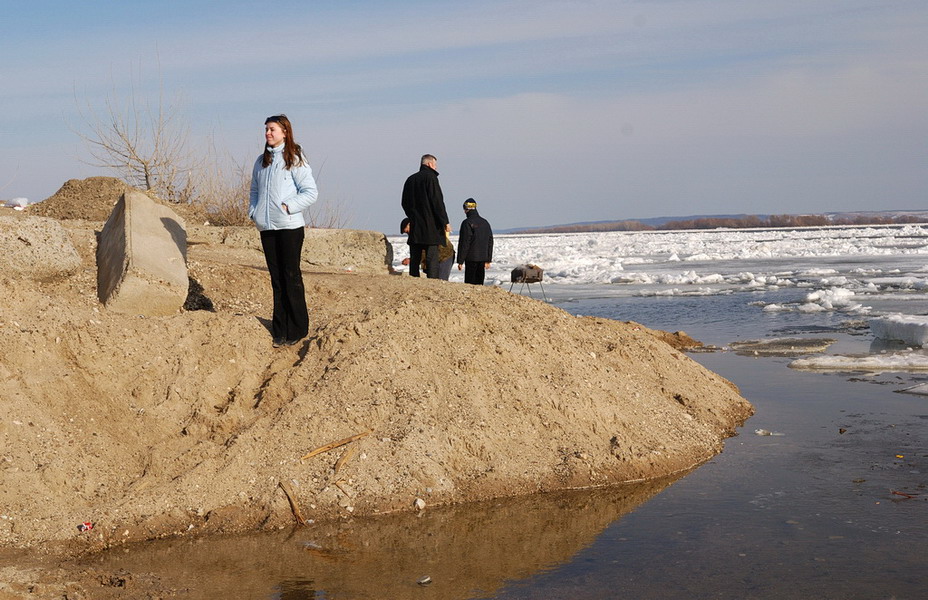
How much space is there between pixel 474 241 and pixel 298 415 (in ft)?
19.1

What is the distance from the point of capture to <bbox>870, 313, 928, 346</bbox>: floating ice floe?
12586 mm

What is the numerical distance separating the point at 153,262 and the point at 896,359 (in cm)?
891

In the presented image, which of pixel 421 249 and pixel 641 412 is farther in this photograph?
pixel 421 249

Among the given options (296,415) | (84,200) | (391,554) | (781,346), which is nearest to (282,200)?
(296,415)

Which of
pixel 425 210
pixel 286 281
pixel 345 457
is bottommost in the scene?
pixel 345 457

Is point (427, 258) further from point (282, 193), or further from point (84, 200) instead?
point (84, 200)

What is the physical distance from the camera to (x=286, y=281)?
697cm

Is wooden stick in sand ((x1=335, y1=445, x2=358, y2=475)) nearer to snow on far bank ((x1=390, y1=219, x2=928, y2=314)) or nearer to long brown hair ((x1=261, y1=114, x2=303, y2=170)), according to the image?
long brown hair ((x1=261, y1=114, x2=303, y2=170))

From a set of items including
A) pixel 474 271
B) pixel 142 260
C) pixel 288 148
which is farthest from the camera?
pixel 474 271

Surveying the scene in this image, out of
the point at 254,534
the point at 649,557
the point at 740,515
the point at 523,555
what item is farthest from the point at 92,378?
the point at 740,515

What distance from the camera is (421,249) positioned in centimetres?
1050

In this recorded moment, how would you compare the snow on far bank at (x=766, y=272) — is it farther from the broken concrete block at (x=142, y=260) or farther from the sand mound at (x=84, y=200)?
the broken concrete block at (x=142, y=260)

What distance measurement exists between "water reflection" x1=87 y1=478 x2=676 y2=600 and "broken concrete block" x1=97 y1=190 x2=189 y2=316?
250cm

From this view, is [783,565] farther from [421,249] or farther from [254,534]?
[421,249]
